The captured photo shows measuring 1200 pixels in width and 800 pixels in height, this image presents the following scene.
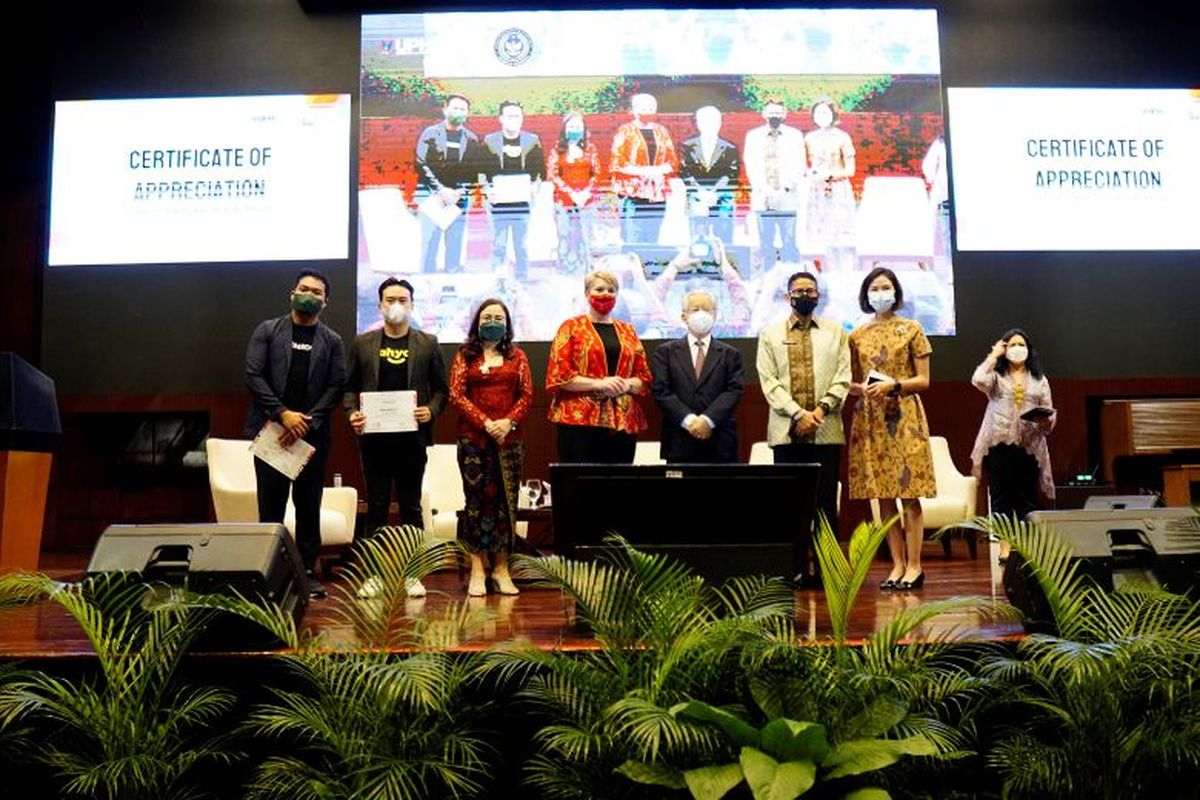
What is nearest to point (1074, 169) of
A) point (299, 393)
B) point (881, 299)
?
point (881, 299)

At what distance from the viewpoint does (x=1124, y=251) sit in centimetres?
749

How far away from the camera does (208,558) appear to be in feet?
9.90

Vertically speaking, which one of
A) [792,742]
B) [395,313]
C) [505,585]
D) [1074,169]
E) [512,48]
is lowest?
[792,742]

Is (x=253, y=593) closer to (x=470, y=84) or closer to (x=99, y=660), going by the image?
(x=99, y=660)

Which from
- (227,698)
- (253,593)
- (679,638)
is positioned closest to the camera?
(679,638)

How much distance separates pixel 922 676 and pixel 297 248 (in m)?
5.95

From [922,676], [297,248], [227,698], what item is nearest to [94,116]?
[297,248]

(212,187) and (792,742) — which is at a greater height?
(212,187)

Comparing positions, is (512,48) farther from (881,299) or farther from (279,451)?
(279,451)

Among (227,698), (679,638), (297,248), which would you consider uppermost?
(297,248)

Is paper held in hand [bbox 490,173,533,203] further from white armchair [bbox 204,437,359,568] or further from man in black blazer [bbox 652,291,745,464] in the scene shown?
man in black blazer [bbox 652,291,745,464]

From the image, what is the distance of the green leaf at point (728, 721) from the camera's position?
7.68 feet

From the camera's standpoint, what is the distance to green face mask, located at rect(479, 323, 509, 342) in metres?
4.23

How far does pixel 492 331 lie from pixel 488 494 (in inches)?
26.6
